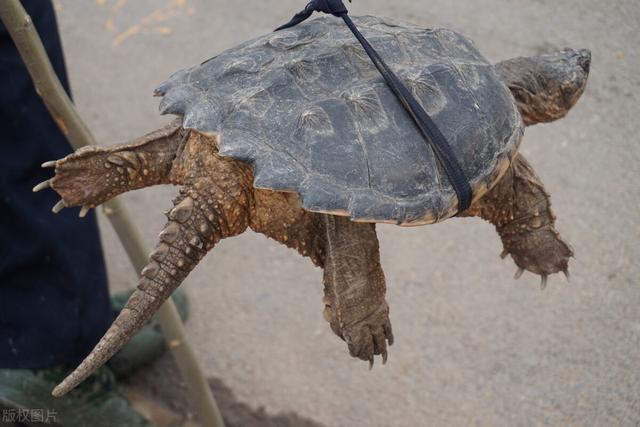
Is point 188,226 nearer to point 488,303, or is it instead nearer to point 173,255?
point 173,255

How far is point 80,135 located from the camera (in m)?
1.88

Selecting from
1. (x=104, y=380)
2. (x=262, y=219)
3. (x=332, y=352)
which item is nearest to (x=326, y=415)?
(x=332, y=352)

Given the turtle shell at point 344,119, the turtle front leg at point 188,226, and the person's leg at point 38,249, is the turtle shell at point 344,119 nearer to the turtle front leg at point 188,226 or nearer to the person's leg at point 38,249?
the turtle front leg at point 188,226

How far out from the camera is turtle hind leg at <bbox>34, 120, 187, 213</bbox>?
147 cm

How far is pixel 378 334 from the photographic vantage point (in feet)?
5.15

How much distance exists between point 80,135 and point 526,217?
1.21 metres

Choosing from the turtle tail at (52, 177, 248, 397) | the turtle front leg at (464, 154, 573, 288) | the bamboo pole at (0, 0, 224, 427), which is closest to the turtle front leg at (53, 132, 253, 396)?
the turtle tail at (52, 177, 248, 397)

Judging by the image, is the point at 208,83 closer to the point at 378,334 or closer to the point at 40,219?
the point at 378,334

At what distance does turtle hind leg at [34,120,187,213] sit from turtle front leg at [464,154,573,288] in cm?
76

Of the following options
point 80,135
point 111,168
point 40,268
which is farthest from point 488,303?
point 111,168

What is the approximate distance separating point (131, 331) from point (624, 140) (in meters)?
2.88

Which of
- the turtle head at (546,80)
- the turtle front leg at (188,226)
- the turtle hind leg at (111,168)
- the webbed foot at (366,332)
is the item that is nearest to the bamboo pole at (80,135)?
the turtle hind leg at (111,168)

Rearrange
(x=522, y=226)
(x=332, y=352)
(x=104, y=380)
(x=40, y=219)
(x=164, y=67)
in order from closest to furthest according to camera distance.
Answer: (x=522, y=226)
(x=40, y=219)
(x=104, y=380)
(x=332, y=352)
(x=164, y=67)

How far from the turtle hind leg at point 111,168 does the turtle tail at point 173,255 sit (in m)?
0.11
